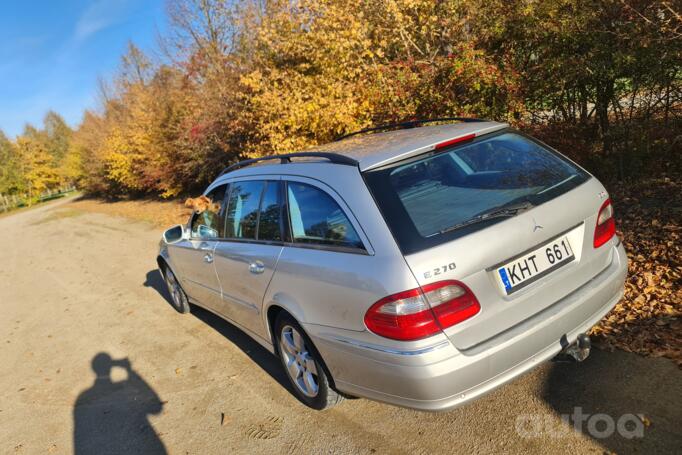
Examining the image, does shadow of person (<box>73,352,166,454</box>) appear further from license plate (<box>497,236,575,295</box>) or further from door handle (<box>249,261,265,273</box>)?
license plate (<box>497,236,575,295</box>)

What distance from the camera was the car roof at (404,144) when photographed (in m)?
2.87

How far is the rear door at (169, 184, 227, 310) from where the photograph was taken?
4465mm

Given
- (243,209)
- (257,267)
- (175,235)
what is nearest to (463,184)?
(257,267)

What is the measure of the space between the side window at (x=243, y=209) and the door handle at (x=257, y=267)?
226 millimetres

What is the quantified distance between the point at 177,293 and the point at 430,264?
450 centimetres

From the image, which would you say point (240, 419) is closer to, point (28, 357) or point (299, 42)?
point (28, 357)

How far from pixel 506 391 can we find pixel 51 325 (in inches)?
253

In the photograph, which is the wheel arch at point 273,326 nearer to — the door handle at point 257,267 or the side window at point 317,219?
the door handle at point 257,267

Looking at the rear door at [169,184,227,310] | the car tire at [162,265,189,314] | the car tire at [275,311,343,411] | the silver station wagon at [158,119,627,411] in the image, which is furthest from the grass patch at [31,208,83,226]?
the silver station wagon at [158,119,627,411]

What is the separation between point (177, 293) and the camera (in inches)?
239

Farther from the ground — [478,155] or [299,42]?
[299,42]

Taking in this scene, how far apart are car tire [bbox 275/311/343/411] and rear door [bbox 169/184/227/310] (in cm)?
118

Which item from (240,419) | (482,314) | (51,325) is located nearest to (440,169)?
(482,314)

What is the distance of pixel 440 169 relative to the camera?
9.73 ft
